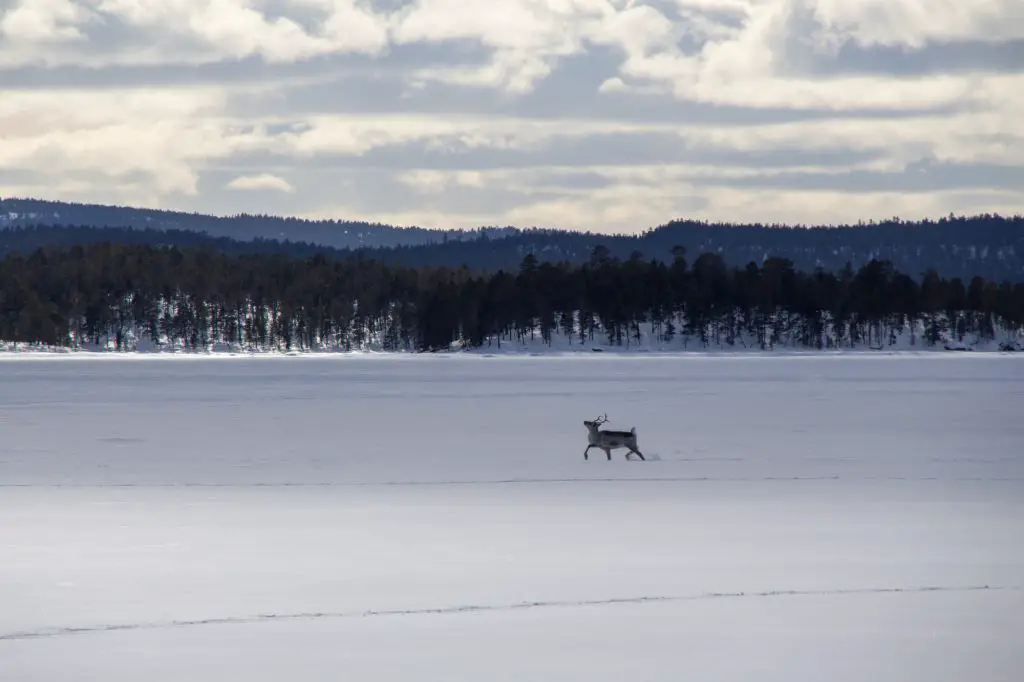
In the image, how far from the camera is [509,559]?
42.8ft

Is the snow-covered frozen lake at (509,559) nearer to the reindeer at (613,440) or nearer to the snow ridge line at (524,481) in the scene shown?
the snow ridge line at (524,481)

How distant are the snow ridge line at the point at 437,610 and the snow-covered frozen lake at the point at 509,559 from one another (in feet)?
0.11

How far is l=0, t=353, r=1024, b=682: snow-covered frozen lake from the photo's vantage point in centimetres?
923

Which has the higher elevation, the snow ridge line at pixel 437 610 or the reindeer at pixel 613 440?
the reindeer at pixel 613 440

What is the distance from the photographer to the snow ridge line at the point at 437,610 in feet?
32.8

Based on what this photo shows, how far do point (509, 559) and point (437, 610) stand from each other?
2432 mm

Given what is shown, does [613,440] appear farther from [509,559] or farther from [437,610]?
[437,610]

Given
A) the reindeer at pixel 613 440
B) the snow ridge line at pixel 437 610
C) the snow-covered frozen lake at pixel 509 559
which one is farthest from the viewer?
the reindeer at pixel 613 440

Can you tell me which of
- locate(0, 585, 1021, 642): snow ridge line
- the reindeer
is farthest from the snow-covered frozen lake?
the reindeer

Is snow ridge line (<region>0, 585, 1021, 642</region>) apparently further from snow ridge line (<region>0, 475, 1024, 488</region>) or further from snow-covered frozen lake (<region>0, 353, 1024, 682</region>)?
snow ridge line (<region>0, 475, 1024, 488</region>)

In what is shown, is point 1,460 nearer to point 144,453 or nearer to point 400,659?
point 144,453

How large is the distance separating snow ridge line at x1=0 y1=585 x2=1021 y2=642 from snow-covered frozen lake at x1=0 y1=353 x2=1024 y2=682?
0.11ft

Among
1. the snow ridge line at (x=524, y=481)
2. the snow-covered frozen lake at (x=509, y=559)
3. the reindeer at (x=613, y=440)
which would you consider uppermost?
the reindeer at (x=613, y=440)

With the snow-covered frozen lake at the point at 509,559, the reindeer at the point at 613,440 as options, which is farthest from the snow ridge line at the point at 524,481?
the reindeer at the point at 613,440
